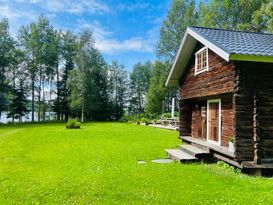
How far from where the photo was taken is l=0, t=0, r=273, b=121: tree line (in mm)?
27364

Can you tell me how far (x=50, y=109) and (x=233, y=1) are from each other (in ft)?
101

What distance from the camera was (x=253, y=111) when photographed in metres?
7.05

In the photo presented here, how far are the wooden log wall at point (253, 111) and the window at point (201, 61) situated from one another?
7.18ft

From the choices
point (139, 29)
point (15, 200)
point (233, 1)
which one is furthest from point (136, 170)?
point (139, 29)

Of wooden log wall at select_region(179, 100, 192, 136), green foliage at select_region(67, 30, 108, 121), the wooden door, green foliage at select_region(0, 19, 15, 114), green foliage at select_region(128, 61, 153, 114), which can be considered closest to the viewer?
the wooden door

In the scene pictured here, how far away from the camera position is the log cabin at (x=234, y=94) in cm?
693

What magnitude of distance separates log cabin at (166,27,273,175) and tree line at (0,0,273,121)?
1680 centimetres

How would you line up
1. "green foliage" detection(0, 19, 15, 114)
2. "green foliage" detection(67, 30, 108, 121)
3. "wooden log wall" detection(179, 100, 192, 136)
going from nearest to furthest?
"wooden log wall" detection(179, 100, 192, 136) < "green foliage" detection(0, 19, 15, 114) < "green foliage" detection(67, 30, 108, 121)

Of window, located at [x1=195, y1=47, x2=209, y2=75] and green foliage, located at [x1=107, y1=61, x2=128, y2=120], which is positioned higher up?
green foliage, located at [x1=107, y1=61, x2=128, y2=120]

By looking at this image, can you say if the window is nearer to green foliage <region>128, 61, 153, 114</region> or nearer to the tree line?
the tree line

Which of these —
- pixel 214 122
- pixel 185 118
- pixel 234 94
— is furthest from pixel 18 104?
pixel 234 94

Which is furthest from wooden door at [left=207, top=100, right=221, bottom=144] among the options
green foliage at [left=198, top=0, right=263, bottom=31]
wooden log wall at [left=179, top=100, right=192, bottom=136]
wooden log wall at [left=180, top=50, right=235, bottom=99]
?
green foliage at [left=198, top=0, right=263, bottom=31]

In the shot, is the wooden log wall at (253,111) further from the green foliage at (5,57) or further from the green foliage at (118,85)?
the green foliage at (118,85)

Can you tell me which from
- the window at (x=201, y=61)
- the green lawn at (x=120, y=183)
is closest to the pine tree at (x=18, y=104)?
the green lawn at (x=120, y=183)
